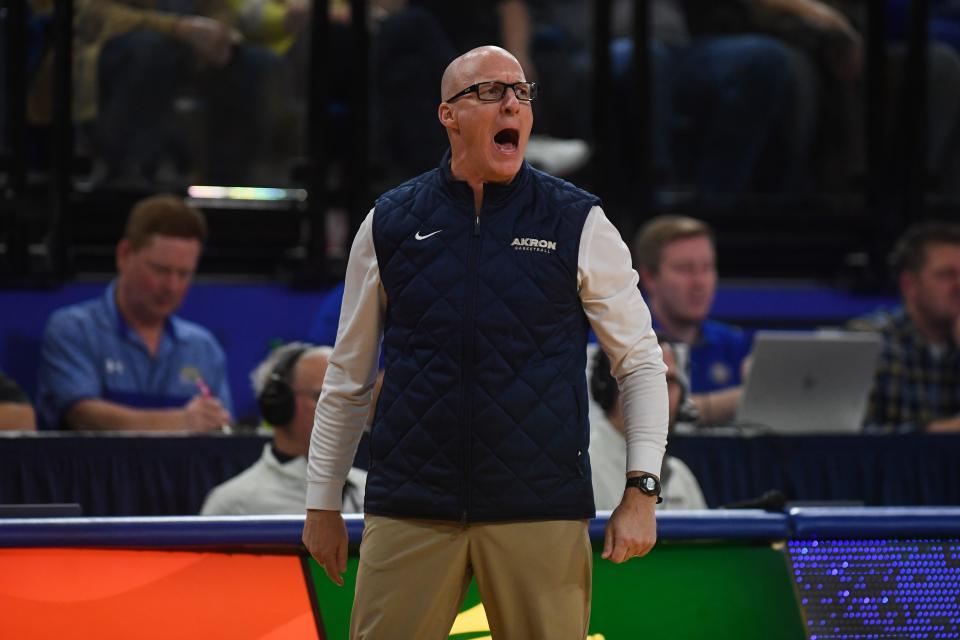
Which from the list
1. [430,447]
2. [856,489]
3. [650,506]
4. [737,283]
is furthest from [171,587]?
[737,283]

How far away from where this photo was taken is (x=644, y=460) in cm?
231

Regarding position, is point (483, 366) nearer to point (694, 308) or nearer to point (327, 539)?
point (327, 539)

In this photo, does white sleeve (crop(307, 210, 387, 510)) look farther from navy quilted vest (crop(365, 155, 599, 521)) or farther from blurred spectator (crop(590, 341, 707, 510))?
blurred spectator (crop(590, 341, 707, 510))

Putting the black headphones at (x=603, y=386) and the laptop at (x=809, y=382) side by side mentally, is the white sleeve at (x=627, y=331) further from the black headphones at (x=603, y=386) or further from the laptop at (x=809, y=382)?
the laptop at (x=809, y=382)

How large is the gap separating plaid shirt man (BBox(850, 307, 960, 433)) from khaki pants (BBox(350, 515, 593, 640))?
334 cm

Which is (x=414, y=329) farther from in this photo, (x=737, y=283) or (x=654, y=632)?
(x=737, y=283)

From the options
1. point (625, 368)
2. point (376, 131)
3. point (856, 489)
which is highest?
point (376, 131)

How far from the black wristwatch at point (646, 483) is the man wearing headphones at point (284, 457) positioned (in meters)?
1.55

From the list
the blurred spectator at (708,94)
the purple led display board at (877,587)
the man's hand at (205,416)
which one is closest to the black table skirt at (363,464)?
the man's hand at (205,416)

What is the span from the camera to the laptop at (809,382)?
4.62 m

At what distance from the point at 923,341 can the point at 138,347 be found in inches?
113

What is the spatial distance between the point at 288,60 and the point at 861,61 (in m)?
2.74

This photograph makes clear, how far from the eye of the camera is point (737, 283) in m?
6.62

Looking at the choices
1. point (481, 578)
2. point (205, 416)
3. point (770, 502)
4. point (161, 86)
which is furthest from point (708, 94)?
point (481, 578)
